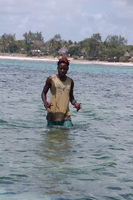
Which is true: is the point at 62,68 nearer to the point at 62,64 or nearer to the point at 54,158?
the point at 62,64

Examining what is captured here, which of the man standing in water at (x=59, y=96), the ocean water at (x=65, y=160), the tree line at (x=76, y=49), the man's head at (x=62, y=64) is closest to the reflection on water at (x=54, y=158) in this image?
the ocean water at (x=65, y=160)

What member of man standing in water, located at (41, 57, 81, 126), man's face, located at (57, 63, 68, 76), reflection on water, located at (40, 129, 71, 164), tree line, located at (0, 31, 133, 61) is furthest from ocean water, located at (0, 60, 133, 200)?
tree line, located at (0, 31, 133, 61)

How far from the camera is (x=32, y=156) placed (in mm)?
6242

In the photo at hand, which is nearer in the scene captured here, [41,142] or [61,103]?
[41,142]

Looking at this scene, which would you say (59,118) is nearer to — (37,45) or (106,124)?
(106,124)

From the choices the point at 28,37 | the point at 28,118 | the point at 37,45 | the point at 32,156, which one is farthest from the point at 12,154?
the point at 28,37

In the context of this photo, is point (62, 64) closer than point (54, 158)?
No

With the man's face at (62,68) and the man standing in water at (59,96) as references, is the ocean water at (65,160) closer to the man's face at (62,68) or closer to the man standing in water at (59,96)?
the man standing in water at (59,96)

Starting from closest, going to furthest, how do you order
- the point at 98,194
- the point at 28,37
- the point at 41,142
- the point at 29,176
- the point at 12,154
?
the point at 98,194 < the point at 29,176 < the point at 12,154 < the point at 41,142 < the point at 28,37

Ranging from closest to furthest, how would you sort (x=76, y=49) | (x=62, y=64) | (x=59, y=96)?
(x=62, y=64) < (x=59, y=96) < (x=76, y=49)

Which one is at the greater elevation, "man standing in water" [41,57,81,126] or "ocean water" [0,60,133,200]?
"man standing in water" [41,57,81,126]

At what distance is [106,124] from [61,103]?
2.55 meters

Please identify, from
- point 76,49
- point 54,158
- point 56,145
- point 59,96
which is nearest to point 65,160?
point 54,158

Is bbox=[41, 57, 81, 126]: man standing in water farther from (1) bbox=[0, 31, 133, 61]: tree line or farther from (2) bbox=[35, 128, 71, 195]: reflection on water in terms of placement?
(1) bbox=[0, 31, 133, 61]: tree line
